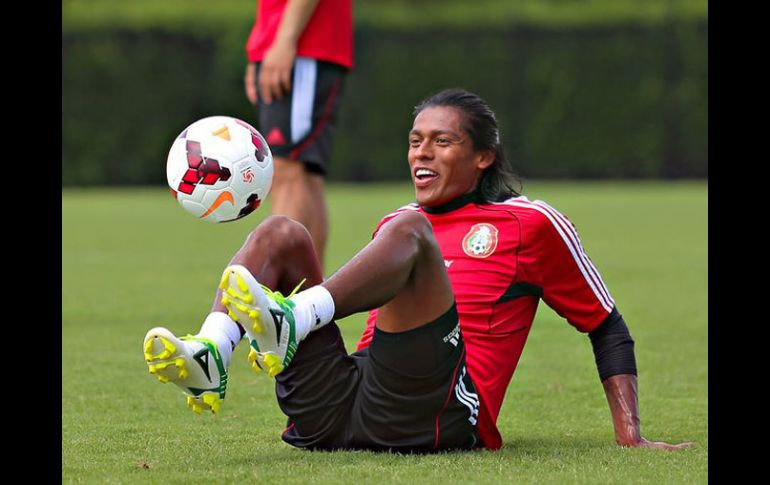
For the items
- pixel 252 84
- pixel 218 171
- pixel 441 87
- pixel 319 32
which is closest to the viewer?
pixel 218 171

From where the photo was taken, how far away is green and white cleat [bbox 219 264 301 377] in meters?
3.60

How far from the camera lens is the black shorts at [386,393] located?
160 inches

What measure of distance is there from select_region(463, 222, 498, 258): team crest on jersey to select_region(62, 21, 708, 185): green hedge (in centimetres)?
1906

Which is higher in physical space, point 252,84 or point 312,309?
point 252,84

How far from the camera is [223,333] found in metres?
3.88

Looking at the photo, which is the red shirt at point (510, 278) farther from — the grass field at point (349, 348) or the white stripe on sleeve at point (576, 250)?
the grass field at point (349, 348)

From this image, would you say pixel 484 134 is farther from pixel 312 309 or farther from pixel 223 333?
pixel 223 333

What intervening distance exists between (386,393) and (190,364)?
2.37 feet

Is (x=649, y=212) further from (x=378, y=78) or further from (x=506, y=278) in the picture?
(x=506, y=278)

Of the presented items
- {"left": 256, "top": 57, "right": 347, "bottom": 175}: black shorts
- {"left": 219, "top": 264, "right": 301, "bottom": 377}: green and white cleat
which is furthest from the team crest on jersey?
{"left": 256, "top": 57, "right": 347, "bottom": 175}: black shorts

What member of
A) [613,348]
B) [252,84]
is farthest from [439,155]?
[252,84]

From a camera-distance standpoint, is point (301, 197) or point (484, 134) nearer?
point (484, 134)

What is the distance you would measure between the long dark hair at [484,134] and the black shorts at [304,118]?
7.45 ft
